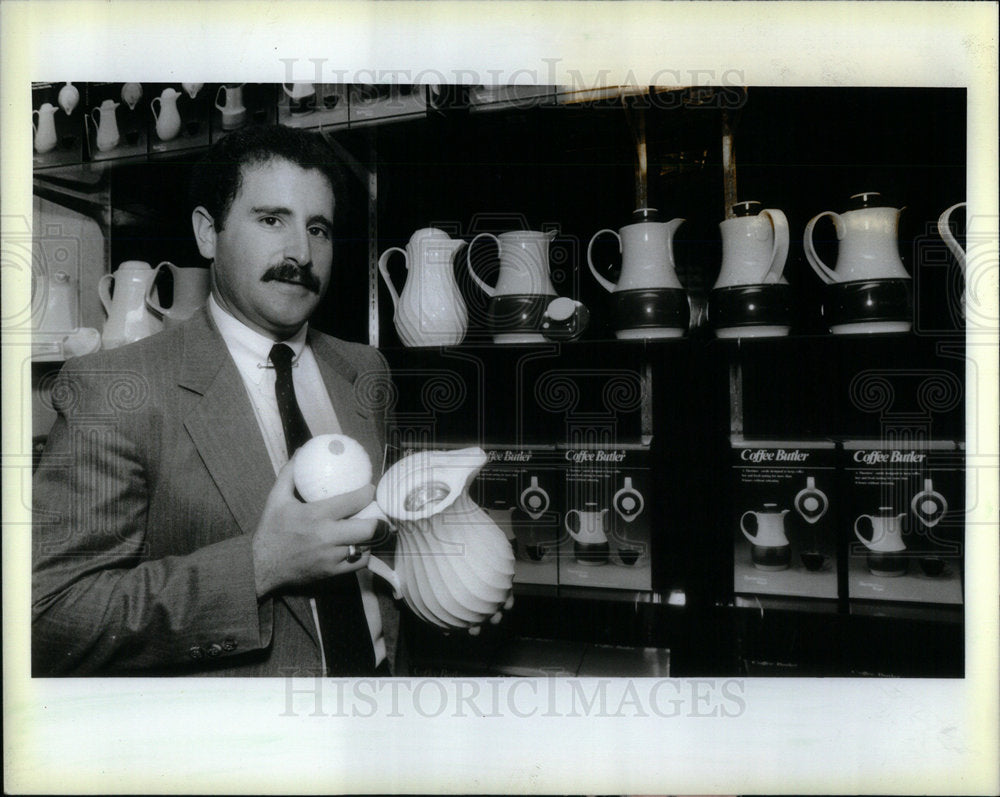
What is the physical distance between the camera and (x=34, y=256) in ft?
4.14

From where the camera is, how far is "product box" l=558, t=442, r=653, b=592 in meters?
1.26

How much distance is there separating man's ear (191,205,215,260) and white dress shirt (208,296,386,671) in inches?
2.8

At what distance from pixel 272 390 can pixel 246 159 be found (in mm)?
346

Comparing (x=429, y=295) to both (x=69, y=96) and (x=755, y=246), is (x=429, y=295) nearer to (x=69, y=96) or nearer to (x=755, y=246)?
(x=755, y=246)

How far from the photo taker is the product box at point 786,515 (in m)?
1.24

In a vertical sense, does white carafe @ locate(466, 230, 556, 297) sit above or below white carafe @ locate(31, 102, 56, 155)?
below

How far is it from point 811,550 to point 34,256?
126 centimetres

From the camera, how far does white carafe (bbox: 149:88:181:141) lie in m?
1.25

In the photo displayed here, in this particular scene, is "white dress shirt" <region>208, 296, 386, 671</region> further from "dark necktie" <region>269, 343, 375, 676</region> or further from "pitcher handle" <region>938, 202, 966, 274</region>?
"pitcher handle" <region>938, 202, 966, 274</region>

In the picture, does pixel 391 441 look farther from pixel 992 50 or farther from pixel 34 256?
pixel 992 50

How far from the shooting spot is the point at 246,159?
48.6 inches

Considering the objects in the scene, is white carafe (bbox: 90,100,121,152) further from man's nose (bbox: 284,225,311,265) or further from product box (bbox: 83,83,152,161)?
man's nose (bbox: 284,225,311,265)

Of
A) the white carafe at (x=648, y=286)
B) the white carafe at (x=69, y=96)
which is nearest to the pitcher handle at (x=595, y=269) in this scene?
the white carafe at (x=648, y=286)

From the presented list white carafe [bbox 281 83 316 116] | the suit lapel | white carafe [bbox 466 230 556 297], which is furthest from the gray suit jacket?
white carafe [bbox 281 83 316 116]
